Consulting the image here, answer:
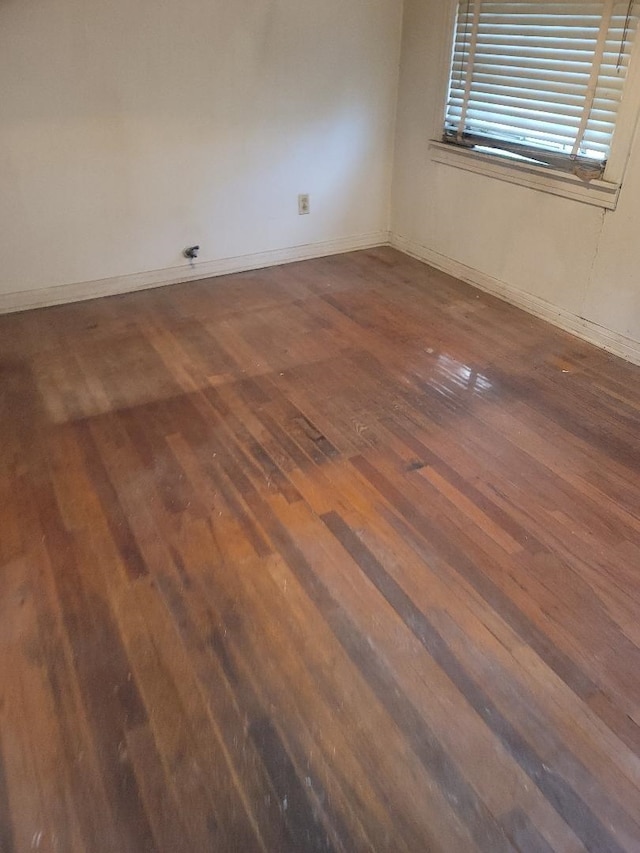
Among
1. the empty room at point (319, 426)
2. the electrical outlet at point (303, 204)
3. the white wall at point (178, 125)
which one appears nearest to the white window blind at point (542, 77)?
the empty room at point (319, 426)

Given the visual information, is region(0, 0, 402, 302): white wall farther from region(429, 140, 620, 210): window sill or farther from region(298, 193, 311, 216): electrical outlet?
region(429, 140, 620, 210): window sill

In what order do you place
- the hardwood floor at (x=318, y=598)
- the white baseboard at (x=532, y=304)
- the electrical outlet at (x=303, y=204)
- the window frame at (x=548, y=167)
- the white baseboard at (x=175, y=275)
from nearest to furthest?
the hardwood floor at (x=318, y=598)
the window frame at (x=548, y=167)
the white baseboard at (x=532, y=304)
the white baseboard at (x=175, y=275)
the electrical outlet at (x=303, y=204)

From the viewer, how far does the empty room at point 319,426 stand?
127 centimetres

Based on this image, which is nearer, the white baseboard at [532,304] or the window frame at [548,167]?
the window frame at [548,167]

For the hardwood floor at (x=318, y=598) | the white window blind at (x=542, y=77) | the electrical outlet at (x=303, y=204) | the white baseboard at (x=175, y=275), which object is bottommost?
the hardwood floor at (x=318, y=598)

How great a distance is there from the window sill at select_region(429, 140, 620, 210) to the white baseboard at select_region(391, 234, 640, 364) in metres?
0.52

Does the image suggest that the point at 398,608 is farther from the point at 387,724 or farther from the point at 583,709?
the point at 583,709

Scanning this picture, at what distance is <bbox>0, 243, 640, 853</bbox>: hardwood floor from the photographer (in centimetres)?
121

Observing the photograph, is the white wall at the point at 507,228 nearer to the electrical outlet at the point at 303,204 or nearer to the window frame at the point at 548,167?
the window frame at the point at 548,167

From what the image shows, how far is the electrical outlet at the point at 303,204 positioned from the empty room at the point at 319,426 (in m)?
0.02

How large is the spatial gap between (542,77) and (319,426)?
195 centimetres

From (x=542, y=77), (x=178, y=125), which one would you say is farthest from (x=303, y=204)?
(x=542, y=77)

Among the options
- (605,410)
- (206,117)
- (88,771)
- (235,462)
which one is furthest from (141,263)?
(88,771)

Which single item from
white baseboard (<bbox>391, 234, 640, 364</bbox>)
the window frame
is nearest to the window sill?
the window frame
